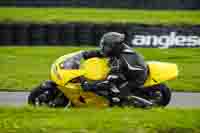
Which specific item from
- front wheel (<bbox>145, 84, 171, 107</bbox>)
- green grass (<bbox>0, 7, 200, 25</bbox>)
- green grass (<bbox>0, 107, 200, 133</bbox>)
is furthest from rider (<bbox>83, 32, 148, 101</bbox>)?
green grass (<bbox>0, 7, 200, 25</bbox>)

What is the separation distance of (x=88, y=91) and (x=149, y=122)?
4.03 metres

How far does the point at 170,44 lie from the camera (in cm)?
2052

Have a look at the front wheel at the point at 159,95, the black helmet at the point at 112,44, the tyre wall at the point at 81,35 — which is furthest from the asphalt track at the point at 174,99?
the tyre wall at the point at 81,35

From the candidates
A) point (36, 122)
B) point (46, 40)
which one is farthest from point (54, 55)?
point (36, 122)

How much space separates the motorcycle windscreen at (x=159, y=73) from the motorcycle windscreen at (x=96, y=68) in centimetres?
69

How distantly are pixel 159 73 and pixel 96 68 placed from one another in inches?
39.7

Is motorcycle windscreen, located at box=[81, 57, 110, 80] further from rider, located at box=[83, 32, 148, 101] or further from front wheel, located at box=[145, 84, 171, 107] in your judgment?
front wheel, located at box=[145, 84, 171, 107]

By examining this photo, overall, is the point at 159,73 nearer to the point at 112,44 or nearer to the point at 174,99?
the point at 112,44

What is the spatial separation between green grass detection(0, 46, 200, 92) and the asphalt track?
0.77 meters

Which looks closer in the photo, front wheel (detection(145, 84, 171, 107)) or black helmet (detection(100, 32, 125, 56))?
black helmet (detection(100, 32, 125, 56))

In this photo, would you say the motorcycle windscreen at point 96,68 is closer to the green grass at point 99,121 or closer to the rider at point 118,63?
the rider at point 118,63

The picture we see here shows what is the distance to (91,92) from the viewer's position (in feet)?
37.5

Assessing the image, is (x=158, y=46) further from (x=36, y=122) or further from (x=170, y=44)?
(x=36, y=122)

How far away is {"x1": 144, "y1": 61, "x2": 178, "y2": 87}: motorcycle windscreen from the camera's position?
452 inches
